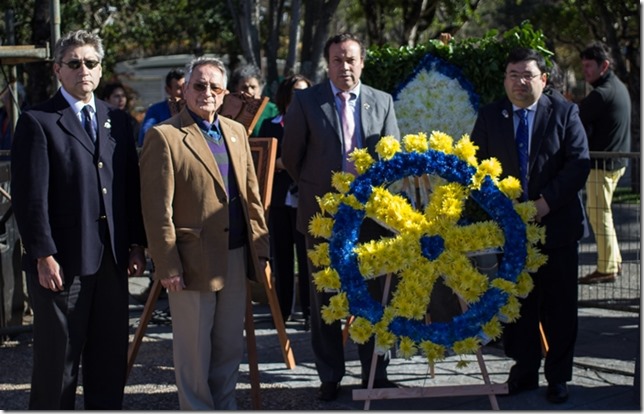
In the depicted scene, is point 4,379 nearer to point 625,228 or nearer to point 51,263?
point 51,263

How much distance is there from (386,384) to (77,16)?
15.8 meters

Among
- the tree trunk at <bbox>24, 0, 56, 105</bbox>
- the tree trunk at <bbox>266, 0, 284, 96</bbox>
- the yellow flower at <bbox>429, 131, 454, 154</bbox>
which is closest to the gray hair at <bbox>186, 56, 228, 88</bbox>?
the yellow flower at <bbox>429, 131, 454, 154</bbox>

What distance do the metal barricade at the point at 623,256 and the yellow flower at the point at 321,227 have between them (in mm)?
2920

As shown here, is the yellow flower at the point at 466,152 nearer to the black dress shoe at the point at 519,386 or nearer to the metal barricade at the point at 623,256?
the black dress shoe at the point at 519,386

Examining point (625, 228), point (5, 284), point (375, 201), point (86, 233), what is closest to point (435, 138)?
point (375, 201)

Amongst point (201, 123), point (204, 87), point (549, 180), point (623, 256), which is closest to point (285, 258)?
point (549, 180)

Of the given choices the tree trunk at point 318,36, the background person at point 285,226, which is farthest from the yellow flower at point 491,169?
the tree trunk at point 318,36

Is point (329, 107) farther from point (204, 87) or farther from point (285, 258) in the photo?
point (285, 258)

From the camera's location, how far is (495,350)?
760cm

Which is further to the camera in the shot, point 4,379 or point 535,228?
point 4,379

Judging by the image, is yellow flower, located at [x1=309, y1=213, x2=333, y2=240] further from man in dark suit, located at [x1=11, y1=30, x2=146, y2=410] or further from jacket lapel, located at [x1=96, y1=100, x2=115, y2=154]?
jacket lapel, located at [x1=96, y1=100, x2=115, y2=154]

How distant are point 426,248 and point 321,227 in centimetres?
63

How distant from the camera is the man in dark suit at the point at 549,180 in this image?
20.4 ft

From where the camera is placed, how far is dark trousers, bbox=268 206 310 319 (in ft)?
28.5
